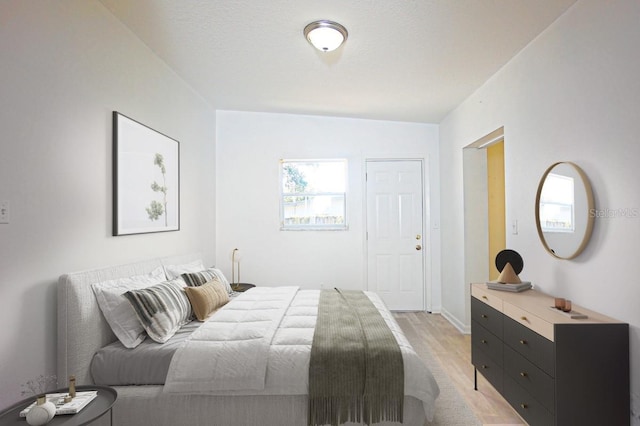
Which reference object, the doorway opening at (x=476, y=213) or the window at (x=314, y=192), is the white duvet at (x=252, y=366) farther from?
the window at (x=314, y=192)

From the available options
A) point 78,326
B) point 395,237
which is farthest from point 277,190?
point 78,326

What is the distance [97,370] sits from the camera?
221cm

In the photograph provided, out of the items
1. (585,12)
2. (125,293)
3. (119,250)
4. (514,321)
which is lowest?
(514,321)

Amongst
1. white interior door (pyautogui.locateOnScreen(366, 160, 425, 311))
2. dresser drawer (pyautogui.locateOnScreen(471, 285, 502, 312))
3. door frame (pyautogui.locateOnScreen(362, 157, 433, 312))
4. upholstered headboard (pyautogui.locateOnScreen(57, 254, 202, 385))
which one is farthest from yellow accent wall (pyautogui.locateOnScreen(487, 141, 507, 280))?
upholstered headboard (pyautogui.locateOnScreen(57, 254, 202, 385))

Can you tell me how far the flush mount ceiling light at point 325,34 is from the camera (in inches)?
103

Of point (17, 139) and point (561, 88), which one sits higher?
point (561, 88)

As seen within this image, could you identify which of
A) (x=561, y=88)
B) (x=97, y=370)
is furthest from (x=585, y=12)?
(x=97, y=370)

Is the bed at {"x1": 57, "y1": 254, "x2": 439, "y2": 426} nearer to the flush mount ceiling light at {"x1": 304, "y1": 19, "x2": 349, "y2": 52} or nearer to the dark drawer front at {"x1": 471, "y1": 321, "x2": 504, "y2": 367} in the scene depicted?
the dark drawer front at {"x1": 471, "y1": 321, "x2": 504, "y2": 367}

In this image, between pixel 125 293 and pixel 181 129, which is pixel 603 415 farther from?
pixel 181 129

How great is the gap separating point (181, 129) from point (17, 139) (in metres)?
2.05

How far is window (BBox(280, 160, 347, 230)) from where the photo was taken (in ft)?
16.9

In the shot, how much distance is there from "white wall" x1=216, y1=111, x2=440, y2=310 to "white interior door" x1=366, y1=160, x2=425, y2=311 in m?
0.14

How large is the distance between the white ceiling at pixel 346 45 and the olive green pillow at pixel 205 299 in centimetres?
190

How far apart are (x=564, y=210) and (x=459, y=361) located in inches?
69.1
